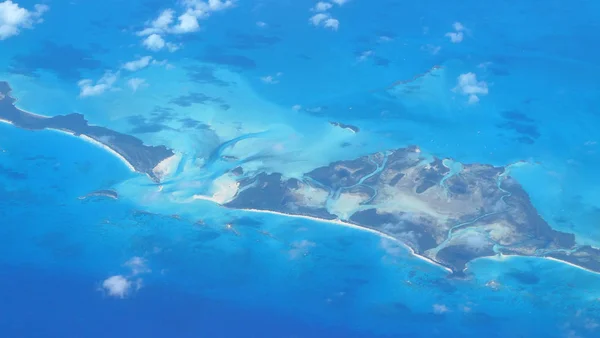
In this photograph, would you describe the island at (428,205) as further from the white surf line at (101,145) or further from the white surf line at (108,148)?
the white surf line at (101,145)

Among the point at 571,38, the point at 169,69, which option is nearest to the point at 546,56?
the point at 571,38

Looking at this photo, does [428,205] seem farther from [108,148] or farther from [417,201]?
[108,148]

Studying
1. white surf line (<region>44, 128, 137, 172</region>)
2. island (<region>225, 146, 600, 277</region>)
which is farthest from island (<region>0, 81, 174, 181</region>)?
island (<region>225, 146, 600, 277</region>)

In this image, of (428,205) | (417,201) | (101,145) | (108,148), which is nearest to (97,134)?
(101,145)

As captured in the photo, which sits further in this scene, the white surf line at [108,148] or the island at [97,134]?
the island at [97,134]

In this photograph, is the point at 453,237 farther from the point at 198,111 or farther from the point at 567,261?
the point at 198,111

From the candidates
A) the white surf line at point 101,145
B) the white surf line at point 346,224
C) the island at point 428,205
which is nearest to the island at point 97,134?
the white surf line at point 101,145
